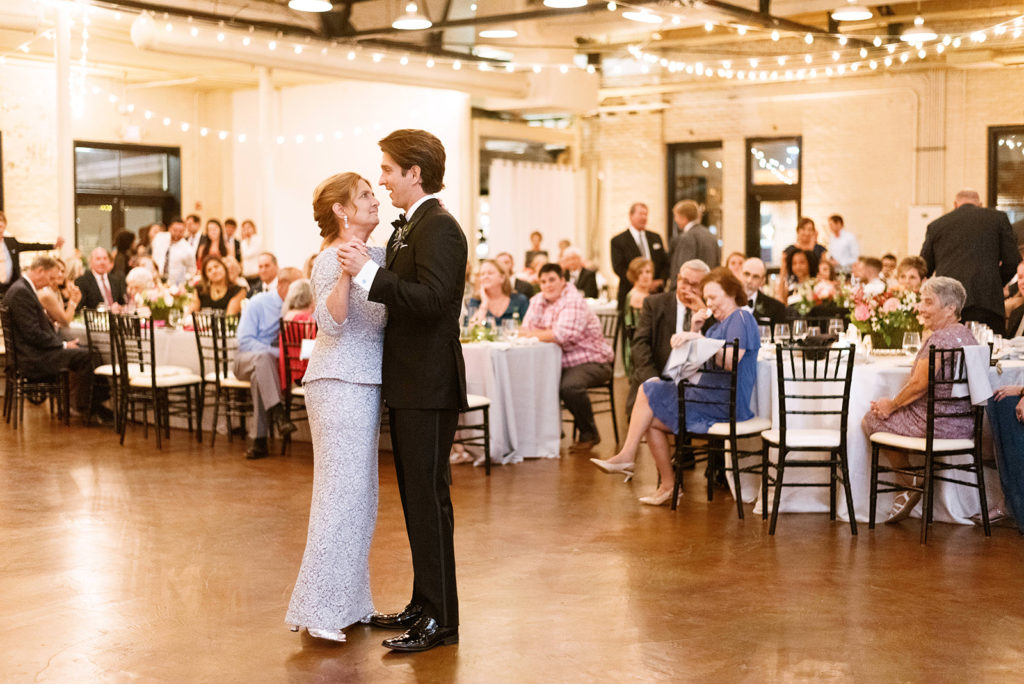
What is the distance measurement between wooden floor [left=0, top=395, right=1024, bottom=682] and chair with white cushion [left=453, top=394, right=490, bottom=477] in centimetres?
36

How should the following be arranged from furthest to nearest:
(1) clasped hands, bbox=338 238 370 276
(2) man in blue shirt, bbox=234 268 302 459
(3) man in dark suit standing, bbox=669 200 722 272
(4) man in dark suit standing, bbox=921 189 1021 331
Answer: (3) man in dark suit standing, bbox=669 200 722 272 → (4) man in dark suit standing, bbox=921 189 1021 331 → (2) man in blue shirt, bbox=234 268 302 459 → (1) clasped hands, bbox=338 238 370 276

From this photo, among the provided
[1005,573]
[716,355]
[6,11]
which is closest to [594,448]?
[716,355]

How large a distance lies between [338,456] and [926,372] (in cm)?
323

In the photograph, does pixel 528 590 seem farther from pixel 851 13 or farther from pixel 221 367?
pixel 851 13

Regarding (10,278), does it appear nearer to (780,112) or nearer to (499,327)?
(499,327)

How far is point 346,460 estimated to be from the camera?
4238 mm

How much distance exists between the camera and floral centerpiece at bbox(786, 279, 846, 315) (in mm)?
9430

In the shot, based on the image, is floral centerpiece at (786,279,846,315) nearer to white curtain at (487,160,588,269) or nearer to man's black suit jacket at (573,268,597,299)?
man's black suit jacket at (573,268,597,299)

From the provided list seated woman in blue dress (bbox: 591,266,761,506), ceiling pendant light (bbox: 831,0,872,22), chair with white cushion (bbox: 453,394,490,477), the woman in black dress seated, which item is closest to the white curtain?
ceiling pendant light (bbox: 831,0,872,22)

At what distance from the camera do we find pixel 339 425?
13.9 feet

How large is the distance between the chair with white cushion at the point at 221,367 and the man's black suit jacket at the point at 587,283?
492cm

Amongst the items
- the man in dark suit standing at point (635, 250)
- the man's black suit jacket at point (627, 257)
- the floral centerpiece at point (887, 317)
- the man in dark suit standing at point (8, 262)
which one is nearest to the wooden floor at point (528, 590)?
the floral centerpiece at point (887, 317)

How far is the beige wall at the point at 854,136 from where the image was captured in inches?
596

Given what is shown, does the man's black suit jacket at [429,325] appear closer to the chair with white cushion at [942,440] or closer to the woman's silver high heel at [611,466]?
the chair with white cushion at [942,440]
